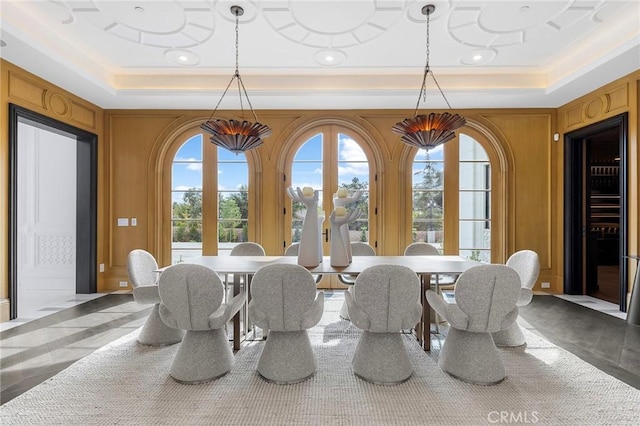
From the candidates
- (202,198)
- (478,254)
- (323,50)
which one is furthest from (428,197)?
(202,198)

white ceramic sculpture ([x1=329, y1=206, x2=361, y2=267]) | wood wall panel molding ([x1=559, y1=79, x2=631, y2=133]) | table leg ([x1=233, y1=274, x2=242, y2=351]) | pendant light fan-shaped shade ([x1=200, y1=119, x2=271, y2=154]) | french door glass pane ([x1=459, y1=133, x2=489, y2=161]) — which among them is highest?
wood wall panel molding ([x1=559, y1=79, x2=631, y2=133])

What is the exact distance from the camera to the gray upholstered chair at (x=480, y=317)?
2.02 m

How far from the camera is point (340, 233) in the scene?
8.98ft

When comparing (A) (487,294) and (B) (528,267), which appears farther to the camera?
(B) (528,267)

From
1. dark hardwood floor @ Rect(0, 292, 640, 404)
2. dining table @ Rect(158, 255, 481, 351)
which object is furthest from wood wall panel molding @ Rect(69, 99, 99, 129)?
dining table @ Rect(158, 255, 481, 351)

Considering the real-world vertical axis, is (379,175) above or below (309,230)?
above

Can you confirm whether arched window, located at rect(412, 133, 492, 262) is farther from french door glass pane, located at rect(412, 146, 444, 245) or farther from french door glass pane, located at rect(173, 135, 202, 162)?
french door glass pane, located at rect(173, 135, 202, 162)

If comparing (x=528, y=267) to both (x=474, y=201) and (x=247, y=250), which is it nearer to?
(x=474, y=201)

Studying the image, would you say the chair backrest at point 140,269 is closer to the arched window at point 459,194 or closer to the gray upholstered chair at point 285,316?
the gray upholstered chair at point 285,316

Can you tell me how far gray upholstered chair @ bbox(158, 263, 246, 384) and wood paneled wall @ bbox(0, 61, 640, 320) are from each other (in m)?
2.56

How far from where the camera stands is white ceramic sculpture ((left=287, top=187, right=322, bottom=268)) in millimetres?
2639

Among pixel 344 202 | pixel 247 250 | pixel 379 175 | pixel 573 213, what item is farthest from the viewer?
pixel 379 175

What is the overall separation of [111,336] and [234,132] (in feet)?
7.54

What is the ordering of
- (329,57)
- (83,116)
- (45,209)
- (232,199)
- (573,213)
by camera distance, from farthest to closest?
(45,209) → (232,199) → (573,213) → (83,116) → (329,57)
